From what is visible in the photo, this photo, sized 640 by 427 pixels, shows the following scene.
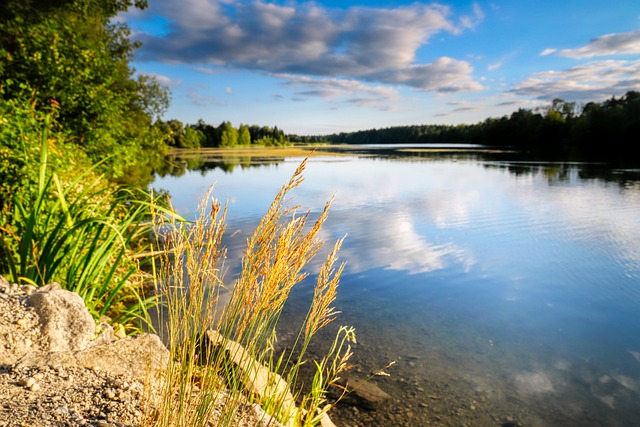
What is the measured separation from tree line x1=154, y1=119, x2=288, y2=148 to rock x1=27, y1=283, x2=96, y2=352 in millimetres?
86829

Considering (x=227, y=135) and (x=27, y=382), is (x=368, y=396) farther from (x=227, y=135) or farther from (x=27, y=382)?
(x=227, y=135)

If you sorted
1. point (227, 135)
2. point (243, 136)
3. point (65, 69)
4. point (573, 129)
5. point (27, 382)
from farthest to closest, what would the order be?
point (243, 136) < point (227, 135) < point (573, 129) < point (65, 69) < point (27, 382)

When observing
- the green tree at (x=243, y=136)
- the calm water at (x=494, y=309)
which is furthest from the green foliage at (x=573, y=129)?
the green tree at (x=243, y=136)

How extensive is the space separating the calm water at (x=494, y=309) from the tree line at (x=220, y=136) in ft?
268

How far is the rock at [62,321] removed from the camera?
2.79 m

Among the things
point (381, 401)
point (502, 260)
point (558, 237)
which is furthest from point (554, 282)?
point (381, 401)

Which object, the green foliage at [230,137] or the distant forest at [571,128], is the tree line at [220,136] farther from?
the distant forest at [571,128]

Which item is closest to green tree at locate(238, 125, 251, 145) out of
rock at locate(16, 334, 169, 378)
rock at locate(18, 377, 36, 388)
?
rock at locate(16, 334, 169, 378)

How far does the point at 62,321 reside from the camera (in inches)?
113

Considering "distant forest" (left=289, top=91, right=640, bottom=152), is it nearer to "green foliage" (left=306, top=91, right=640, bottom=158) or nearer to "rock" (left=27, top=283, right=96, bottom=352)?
"green foliage" (left=306, top=91, right=640, bottom=158)

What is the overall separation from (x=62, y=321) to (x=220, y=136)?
130901 millimetres

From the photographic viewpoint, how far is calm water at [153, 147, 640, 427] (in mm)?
4074

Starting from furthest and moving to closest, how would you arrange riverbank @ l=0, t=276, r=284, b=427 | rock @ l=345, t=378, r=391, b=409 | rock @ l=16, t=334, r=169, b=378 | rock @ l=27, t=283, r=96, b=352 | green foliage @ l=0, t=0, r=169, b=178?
1. green foliage @ l=0, t=0, r=169, b=178
2. rock @ l=345, t=378, r=391, b=409
3. rock @ l=27, t=283, r=96, b=352
4. rock @ l=16, t=334, r=169, b=378
5. riverbank @ l=0, t=276, r=284, b=427

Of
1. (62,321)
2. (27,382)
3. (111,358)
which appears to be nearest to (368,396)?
(111,358)
